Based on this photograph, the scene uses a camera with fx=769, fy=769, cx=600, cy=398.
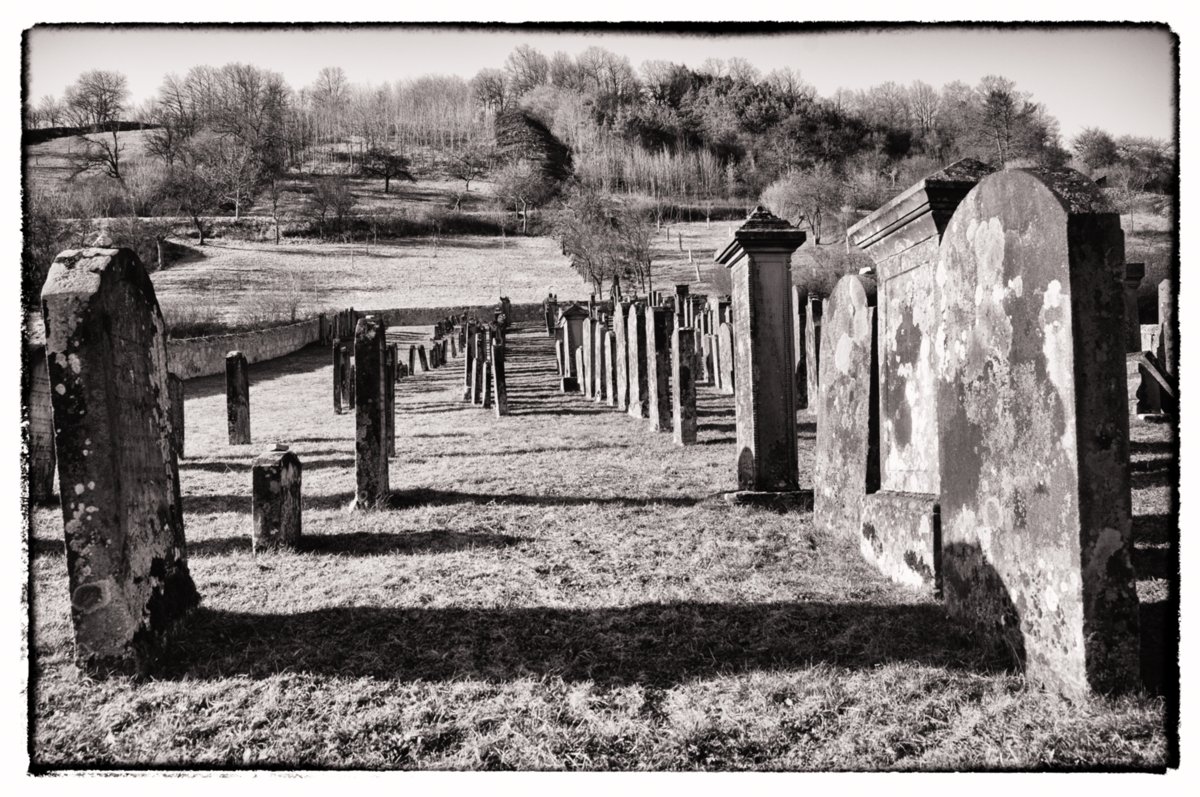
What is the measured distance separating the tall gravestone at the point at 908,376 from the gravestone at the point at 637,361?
22.1 ft

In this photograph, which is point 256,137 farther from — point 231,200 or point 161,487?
point 161,487

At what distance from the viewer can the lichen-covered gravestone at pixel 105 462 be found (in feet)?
11.2

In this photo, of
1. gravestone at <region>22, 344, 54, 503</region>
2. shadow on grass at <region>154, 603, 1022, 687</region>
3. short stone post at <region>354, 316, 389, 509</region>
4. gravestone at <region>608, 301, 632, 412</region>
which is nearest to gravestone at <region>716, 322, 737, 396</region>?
gravestone at <region>608, 301, 632, 412</region>

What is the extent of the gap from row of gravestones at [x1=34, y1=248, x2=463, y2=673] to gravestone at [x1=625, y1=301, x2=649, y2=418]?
833 cm

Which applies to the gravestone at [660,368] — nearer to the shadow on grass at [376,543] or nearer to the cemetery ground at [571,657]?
the cemetery ground at [571,657]

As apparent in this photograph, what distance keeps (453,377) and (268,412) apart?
23.5ft

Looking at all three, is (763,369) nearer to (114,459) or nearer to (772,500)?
(772,500)

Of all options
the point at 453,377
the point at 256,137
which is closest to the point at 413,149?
the point at 256,137

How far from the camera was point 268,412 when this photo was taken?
1608 centimetres

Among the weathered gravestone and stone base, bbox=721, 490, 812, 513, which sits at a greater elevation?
the weathered gravestone

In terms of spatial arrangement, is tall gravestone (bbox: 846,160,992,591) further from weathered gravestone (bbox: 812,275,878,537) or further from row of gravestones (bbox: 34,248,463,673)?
row of gravestones (bbox: 34,248,463,673)

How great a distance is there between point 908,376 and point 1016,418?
4.99 ft

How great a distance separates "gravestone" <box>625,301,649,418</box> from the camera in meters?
12.0

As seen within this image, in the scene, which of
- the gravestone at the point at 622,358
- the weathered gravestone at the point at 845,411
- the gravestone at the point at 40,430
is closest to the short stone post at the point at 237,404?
the gravestone at the point at 40,430
